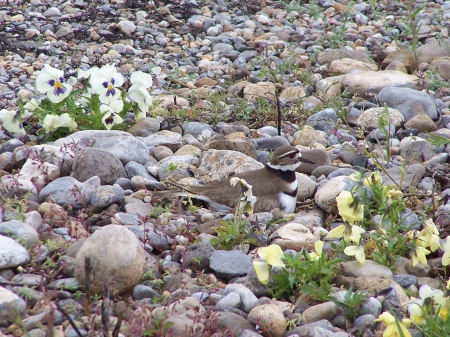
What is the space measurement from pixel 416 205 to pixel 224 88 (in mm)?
4312

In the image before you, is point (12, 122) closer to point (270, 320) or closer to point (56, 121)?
point (56, 121)

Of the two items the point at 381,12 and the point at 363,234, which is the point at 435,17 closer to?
the point at 381,12

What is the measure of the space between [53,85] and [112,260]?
3.41 meters

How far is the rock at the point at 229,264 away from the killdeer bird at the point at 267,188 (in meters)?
1.26

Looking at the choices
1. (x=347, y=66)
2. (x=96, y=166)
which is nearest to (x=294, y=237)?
(x=96, y=166)

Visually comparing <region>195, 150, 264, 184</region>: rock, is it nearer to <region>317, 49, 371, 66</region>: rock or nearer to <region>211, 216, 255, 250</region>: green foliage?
<region>211, 216, 255, 250</region>: green foliage

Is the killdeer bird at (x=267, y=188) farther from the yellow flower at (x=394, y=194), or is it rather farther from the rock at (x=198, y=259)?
the rock at (x=198, y=259)

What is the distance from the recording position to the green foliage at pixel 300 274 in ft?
13.6

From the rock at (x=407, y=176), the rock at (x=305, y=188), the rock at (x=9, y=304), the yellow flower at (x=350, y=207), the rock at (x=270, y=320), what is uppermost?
the yellow flower at (x=350, y=207)

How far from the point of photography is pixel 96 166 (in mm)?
5980

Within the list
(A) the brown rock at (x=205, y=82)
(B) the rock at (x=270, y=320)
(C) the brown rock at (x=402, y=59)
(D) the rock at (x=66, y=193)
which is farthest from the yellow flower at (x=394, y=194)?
(C) the brown rock at (x=402, y=59)

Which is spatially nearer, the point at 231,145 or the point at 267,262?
the point at 267,262

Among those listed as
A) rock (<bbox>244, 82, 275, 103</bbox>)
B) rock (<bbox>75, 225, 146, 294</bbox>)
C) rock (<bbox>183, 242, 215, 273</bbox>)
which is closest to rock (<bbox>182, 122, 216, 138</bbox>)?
rock (<bbox>244, 82, 275, 103</bbox>)

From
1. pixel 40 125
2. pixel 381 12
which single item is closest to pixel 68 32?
pixel 40 125
